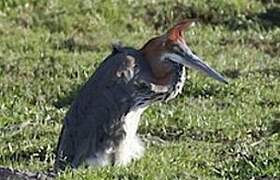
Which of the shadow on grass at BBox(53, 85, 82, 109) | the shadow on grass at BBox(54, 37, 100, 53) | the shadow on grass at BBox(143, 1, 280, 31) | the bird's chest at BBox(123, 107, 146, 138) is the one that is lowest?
the shadow on grass at BBox(143, 1, 280, 31)

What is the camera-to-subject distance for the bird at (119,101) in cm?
721

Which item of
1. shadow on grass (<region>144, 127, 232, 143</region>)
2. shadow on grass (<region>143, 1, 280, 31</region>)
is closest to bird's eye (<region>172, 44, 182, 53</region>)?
shadow on grass (<region>144, 127, 232, 143</region>)

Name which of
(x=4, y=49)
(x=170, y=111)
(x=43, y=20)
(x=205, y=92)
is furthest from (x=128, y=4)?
(x=170, y=111)

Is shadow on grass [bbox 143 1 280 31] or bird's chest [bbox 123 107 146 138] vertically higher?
bird's chest [bbox 123 107 146 138]

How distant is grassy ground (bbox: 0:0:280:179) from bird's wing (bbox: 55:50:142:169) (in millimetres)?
269

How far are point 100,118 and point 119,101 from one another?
0.56 ft

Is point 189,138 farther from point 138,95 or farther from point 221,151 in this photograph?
point 138,95

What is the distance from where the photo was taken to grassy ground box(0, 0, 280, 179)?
24.7ft

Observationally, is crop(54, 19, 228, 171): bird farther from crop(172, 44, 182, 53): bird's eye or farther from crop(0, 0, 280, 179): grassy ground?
crop(0, 0, 280, 179): grassy ground

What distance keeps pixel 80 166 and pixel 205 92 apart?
318 cm

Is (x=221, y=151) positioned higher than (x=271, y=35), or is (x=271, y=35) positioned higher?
(x=221, y=151)

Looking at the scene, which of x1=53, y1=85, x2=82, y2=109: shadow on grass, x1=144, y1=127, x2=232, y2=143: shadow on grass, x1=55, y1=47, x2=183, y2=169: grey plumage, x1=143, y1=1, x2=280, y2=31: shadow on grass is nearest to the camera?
x1=55, y1=47, x2=183, y2=169: grey plumage

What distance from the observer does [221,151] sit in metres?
7.95

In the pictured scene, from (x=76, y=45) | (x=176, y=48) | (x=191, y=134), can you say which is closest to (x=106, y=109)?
(x=176, y=48)
